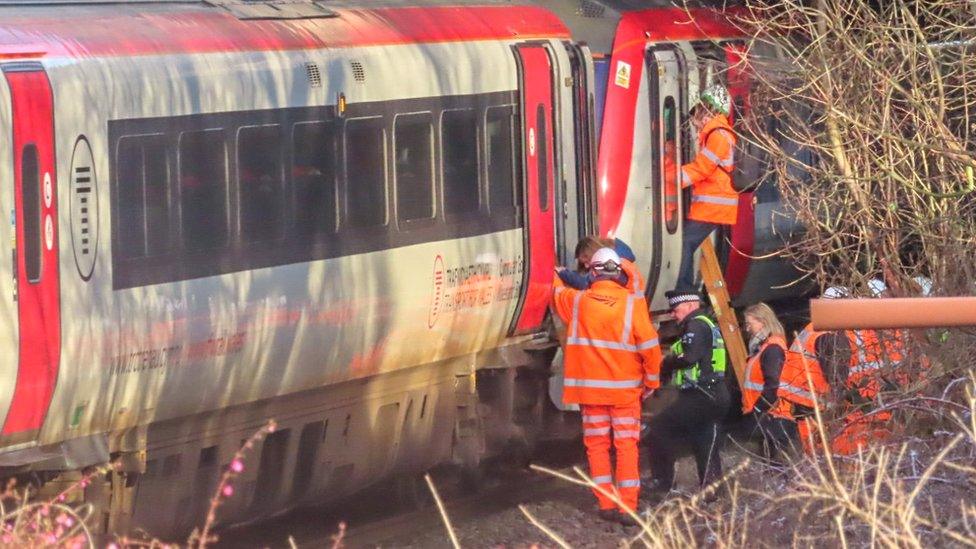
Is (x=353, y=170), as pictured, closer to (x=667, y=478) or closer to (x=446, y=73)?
(x=446, y=73)

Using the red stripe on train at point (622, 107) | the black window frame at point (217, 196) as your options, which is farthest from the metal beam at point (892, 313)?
the red stripe on train at point (622, 107)

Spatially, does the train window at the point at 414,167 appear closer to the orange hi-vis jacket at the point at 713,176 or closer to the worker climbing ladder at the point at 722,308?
the worker climbing ladder at the point at 722,308

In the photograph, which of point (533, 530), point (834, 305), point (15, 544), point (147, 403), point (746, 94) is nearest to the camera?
point (834, 305)

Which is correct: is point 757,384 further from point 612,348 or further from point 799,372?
point 612,348

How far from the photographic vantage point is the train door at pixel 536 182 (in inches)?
457

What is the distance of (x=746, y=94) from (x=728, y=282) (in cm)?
141

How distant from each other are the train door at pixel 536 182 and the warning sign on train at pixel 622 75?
41.4 inches

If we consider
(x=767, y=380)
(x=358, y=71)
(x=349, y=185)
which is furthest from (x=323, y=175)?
(x=767, y=380)

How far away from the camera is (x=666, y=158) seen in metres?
13.2

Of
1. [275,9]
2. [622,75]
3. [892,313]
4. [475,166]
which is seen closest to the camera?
[892,313]

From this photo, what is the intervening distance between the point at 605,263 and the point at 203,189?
8.19ft

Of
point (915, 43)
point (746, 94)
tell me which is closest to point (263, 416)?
point (915, 43)

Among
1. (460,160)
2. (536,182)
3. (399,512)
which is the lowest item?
(399,512)

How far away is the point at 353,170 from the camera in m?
10.1
